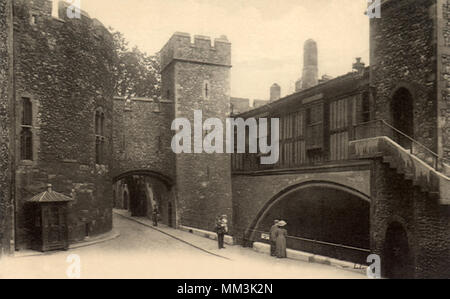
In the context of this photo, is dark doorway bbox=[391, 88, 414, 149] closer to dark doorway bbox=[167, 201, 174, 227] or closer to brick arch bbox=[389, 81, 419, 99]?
brick arch bbox=[389, 81, 419, 99]

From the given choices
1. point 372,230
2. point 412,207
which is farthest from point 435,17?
point 372,230

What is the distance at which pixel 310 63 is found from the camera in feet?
83.1

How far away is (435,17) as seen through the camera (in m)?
10.7

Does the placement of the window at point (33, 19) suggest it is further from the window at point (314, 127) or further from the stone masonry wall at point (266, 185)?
the stone masonry wall at point (266, 185)

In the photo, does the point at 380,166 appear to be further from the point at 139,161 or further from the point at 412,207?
the point at 139,161

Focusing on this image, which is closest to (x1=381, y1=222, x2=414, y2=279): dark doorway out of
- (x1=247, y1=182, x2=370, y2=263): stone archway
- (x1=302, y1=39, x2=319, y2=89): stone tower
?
(x1=247, y1=182, x2=370, y2=263): stone archway

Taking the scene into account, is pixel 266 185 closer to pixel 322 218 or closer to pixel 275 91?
pixel 322 218

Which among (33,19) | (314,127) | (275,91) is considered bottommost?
(314,127)

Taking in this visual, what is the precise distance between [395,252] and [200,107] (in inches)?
553

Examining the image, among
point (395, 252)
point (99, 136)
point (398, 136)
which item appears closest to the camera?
point (395, 252)

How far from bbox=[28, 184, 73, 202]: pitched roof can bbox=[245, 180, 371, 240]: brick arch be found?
9401 millimetres

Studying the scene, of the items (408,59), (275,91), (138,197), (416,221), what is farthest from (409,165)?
(138,197)

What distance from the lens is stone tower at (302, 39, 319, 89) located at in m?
25.0

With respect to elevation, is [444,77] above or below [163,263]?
above
